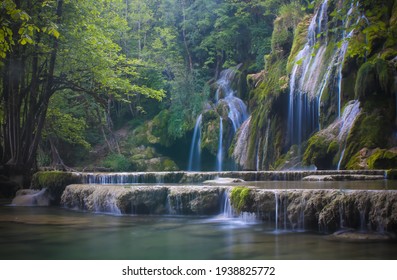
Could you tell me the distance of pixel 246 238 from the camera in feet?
19.0

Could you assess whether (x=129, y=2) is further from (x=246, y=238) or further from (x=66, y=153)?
(x=246, y=238)

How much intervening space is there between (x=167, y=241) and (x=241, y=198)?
1.72 m

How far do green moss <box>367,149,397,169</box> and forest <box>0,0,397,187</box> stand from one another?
31 mm

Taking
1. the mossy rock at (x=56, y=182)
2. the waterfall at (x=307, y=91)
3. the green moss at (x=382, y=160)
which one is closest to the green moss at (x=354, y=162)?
the green moss at (x=382, y=160)

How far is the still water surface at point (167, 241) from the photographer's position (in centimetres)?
490

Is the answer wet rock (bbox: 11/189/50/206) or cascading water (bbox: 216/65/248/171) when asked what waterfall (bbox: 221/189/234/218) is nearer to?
wet rock (bbox: 11/189/50/206)

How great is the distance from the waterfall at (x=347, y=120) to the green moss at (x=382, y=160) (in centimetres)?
119

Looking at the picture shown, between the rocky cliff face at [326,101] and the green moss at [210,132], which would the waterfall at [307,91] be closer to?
the rocky cliff face at [326,101]

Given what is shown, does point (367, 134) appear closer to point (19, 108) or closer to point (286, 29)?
point (286, 29)

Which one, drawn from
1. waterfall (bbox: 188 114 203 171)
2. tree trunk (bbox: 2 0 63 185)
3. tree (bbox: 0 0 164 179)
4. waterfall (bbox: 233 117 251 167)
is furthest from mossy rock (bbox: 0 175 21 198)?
waterfall (bbox: 188 114 203 171)

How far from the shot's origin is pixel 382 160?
9.75m

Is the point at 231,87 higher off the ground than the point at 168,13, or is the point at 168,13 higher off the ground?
the point at 168,13
